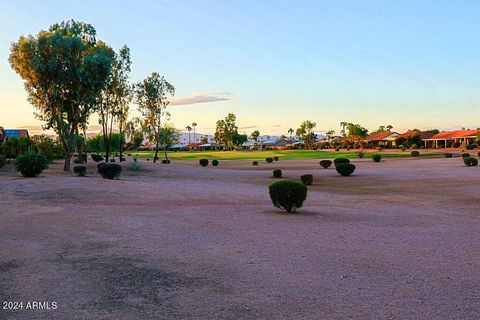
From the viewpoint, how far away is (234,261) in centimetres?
968

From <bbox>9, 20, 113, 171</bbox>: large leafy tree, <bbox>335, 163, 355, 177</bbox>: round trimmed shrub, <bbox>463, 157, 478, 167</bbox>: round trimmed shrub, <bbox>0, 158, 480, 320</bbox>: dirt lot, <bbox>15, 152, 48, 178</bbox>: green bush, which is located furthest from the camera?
<bbox>463, 157, 478, 167</bbox>: round trimmed shrub

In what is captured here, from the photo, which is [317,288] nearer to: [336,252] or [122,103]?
[336,252]

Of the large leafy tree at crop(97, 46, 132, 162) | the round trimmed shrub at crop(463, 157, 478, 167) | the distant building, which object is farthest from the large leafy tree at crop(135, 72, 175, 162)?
the distant building

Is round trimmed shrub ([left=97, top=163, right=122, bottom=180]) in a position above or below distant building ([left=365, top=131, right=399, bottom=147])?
below

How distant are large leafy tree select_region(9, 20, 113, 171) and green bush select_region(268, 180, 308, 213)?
28745mm

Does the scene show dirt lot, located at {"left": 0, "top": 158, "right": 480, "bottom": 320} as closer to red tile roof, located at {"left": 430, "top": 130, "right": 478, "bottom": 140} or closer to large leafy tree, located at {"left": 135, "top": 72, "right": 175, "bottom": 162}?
large leafy tree, located at {"left": 135, "top": 72, "right": 175, "bottom": 162}

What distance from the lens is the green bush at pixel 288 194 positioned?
17.6 m

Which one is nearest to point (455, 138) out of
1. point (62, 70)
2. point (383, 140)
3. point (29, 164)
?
point (383, 140)

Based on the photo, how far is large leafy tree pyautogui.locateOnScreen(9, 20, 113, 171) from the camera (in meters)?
39.0

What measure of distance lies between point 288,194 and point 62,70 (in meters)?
30.2

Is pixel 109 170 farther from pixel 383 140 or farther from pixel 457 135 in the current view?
pixel 383 140

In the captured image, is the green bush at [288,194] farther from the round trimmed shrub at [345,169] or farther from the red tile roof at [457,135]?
the red tile roof at [457,135]

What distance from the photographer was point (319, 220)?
16.2m

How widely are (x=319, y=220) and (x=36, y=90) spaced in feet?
119
